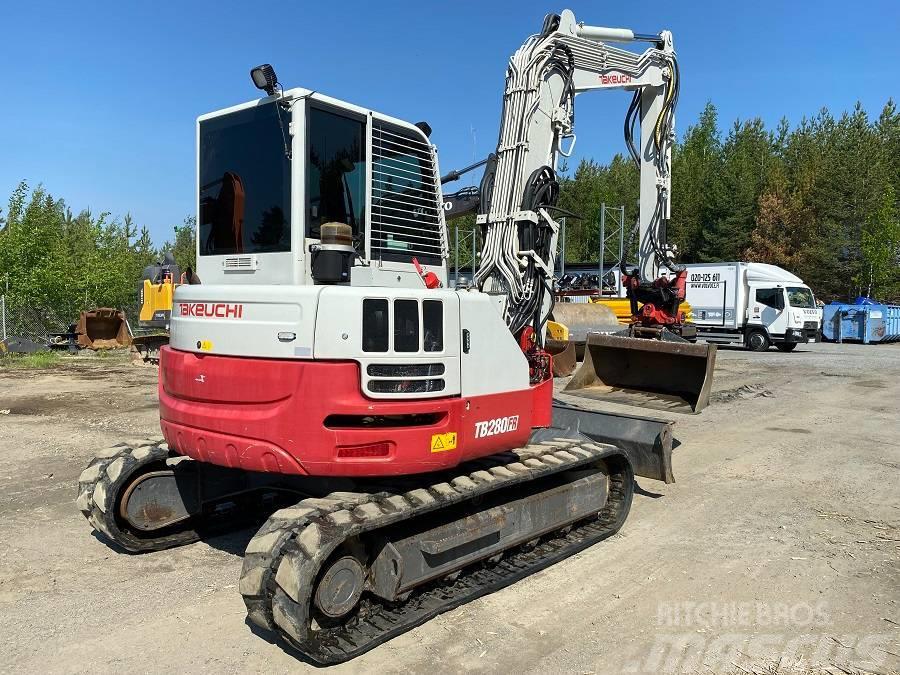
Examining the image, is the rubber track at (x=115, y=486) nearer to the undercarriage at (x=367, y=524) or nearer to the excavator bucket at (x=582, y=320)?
the undercarriage at (x=367, y=524)

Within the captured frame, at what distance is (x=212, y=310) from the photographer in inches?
169

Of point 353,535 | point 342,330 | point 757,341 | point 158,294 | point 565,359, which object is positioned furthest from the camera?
point 757,341

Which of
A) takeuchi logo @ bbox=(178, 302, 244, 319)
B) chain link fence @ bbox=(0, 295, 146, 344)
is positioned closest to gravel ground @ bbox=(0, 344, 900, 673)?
takeuchi logo @ bbox=(178, 302, 244, 319)

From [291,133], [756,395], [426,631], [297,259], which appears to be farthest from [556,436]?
[756,395]

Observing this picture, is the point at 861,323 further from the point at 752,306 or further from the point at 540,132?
the point at 540,132

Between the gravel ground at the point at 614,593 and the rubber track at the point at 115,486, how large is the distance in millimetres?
157

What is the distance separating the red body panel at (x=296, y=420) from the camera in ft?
12.9

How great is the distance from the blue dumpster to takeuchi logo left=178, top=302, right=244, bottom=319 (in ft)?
103

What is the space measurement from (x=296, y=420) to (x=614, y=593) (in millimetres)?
2429

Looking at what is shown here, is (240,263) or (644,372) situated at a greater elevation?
(240,263)

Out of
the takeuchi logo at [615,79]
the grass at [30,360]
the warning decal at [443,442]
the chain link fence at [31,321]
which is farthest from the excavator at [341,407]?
the chain link fence at [31,321]

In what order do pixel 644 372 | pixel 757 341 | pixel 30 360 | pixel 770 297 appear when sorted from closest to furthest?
pixel 644 372, pixel 30 360, pixel 770 297, pixel 757 341

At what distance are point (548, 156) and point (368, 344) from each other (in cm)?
413

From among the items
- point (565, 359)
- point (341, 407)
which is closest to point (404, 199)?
point (341, 407)
